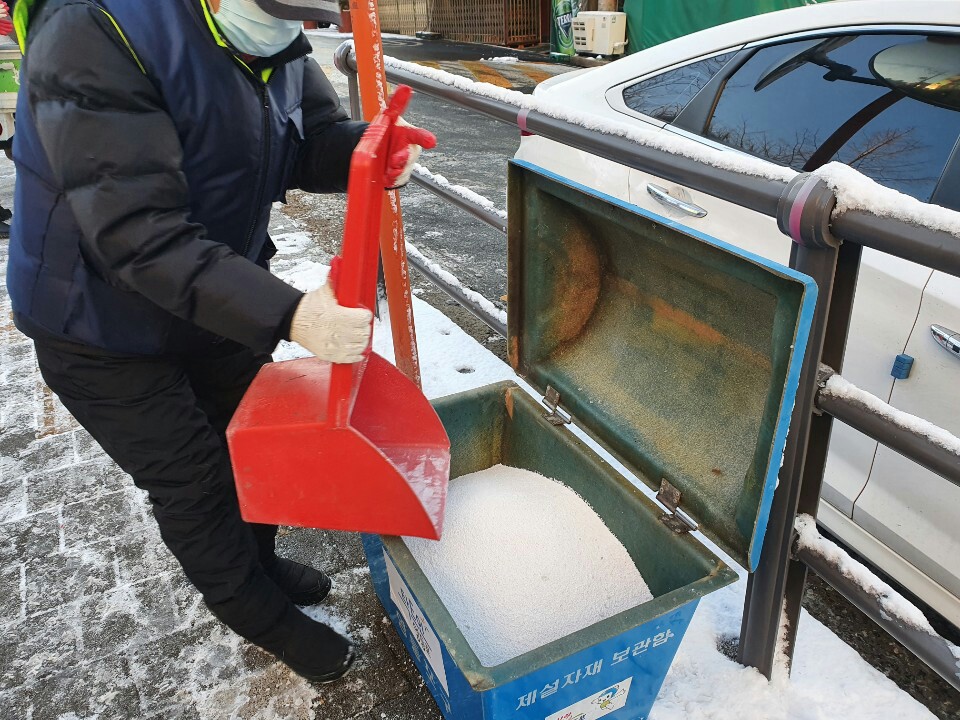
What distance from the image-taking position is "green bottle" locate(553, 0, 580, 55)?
50.2ft

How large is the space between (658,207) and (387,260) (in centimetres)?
101

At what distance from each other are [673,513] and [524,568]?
431 millimetres

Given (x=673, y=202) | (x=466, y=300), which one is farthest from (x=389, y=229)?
(x=673, y=202)

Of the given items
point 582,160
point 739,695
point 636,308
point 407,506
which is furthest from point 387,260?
point 739,695

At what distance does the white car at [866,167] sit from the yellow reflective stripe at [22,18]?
72.2 inches

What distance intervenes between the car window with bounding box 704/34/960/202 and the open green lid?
80 centimetres

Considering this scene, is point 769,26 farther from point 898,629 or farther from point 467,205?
point 898,629

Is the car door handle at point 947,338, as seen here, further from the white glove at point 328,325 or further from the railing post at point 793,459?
the white glove at point 328,325

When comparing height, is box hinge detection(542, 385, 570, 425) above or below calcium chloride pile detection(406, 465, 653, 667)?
above

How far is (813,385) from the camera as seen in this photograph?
4.43 ft

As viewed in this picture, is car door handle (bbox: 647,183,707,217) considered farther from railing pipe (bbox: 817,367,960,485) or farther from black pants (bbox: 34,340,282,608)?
black pants (bbox: 34,340,282,608)

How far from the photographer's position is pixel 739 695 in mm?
1696

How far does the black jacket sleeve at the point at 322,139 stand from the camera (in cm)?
180

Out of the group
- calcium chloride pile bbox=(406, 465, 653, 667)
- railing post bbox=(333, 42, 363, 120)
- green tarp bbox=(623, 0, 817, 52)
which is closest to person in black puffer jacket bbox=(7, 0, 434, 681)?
calcium chloride pile bbox=(406, 465, 653, 667)
